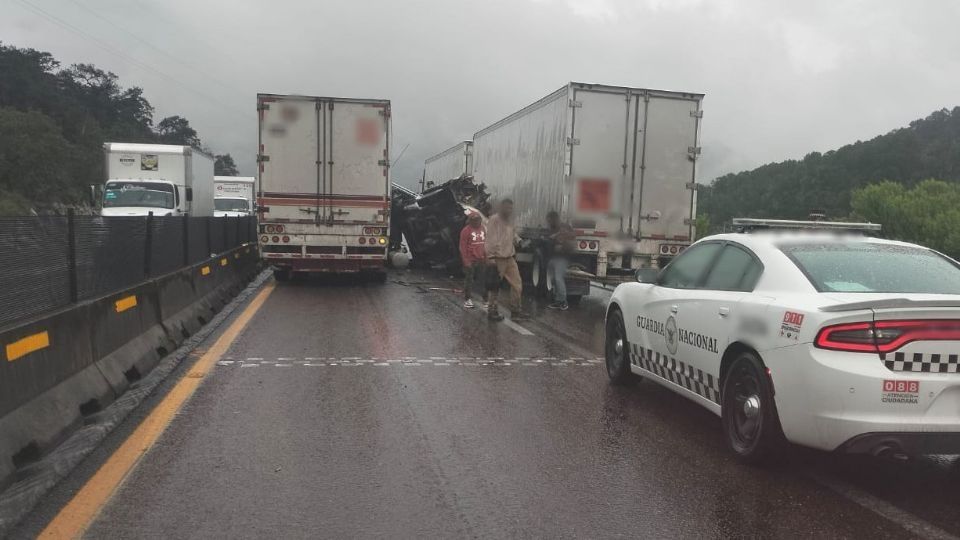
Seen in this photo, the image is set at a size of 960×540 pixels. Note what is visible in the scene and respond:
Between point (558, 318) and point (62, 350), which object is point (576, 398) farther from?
point (558, 318)

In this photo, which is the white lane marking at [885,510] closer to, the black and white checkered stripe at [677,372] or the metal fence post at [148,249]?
the black and white checkered stripe at [677,372]

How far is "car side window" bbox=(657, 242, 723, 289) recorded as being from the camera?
5973 millimetres

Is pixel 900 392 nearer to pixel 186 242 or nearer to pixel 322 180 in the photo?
pixel 186 242

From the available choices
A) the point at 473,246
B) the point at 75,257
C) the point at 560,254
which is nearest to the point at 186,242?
the point at 473,246

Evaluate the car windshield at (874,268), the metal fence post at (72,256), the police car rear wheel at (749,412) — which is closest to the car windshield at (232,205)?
the metal fence post at (72,256)

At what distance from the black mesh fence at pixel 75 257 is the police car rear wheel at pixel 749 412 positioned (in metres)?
4.57

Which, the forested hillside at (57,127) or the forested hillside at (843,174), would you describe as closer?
the forested hillside at (57,127)

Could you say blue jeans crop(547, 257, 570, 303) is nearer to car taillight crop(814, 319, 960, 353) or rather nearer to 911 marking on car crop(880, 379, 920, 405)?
car taillight crop(814, 319, 960, 353)

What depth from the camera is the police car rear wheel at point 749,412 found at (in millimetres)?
4676

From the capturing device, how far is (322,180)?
15992mm

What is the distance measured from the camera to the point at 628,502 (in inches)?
168

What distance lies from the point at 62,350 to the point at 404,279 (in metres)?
13.7

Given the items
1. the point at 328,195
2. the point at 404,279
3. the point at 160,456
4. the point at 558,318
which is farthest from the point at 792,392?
the point at 404,279

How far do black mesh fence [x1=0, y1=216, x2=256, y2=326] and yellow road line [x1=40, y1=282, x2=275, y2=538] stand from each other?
1.06m
